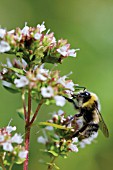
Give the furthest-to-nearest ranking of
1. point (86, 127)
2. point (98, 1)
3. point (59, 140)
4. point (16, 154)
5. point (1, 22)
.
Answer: point (98, 1)
point (1, 22)
point (86, 127)
point (59, 140)
point (16, 154)

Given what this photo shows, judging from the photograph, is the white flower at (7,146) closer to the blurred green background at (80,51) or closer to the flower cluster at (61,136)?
the flower cluster at (61,136)

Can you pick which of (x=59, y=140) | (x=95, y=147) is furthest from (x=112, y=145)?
(x=59, y=140)

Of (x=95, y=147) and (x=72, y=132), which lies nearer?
(x=72, y=132)

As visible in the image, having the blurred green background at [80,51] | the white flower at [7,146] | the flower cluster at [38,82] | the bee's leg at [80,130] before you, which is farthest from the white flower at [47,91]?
the blurred green background at [80,51]

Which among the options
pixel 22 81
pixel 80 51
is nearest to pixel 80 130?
pixel 22 81

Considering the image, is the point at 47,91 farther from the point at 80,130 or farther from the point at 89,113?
the point at 89,113

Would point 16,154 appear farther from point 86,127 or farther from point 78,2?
point 78,2

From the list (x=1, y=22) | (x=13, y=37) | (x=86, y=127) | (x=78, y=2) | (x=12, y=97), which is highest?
(x=78, y=2)
